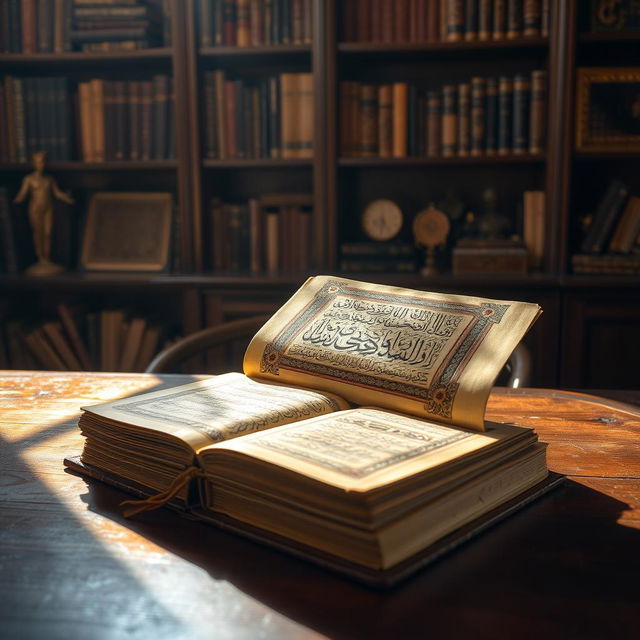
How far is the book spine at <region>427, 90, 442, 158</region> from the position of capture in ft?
8.64

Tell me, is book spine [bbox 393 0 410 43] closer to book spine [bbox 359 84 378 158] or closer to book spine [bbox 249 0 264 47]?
book spine [bbox 359 84 378 158]

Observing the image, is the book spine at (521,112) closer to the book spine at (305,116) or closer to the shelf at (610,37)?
the shelf at (610,37)

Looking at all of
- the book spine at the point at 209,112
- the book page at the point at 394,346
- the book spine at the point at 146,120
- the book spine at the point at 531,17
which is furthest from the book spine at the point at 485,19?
the book page at the point at 394,346

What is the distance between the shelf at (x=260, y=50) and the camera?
261cm

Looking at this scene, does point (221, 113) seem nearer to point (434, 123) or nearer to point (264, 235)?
point (264, 235)

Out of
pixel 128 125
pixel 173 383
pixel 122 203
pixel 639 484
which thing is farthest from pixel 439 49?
pixel 639 484

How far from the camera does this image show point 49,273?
9.21 feet

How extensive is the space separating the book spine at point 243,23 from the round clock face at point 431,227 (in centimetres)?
88

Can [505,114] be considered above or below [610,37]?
below

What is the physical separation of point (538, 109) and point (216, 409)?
7.03 ft

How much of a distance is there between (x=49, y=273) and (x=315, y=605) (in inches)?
99.5

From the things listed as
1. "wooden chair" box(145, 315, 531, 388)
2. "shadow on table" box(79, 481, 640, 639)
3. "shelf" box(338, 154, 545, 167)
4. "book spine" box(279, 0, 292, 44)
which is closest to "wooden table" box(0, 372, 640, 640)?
"shadow on table" box(79, 481, 640, 639)

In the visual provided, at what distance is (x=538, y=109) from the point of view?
101 inches

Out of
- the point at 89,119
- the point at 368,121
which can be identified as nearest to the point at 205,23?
the point at 89,119
